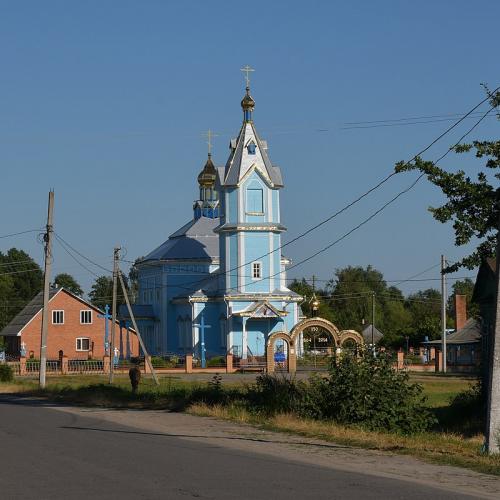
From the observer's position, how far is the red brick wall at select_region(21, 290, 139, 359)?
83438mm

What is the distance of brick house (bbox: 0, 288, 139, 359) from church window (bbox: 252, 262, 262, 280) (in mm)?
13108

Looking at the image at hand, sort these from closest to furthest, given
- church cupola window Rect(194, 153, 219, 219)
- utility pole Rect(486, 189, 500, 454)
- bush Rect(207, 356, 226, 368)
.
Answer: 1. utility pole Rect(486, 189, 500, 454)
2. bush Rect(207, 356, 226, 368)
3. church cupola window Rect(194, 153, 219, 219)

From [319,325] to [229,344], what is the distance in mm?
13457

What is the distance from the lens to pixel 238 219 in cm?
7500

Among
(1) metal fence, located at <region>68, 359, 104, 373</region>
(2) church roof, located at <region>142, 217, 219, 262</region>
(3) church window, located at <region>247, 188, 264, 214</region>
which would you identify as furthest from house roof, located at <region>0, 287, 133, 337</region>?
(1) metal fence, located at <region>68, 359, 104, 373</region>

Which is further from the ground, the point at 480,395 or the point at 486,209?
the point at 486,209

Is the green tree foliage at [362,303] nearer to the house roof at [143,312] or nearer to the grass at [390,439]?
the house roof at [143,312]

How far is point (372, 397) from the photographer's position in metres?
23.9

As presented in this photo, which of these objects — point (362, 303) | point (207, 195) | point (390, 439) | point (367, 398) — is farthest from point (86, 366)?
point (362, 303)

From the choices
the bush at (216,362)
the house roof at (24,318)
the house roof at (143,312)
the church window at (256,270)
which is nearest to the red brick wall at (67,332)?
the house roof at (24,318)

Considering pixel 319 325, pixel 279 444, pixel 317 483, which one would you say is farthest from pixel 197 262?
pixel 317 483

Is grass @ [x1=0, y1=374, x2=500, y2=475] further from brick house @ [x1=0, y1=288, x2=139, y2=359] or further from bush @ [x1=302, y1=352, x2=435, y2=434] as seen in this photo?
brick house @ [x1=0, y1=288, x2=139, y2=359]

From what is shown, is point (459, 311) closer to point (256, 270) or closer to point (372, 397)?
point (256, 270)

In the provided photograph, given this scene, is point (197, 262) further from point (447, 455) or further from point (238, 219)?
point (447, 455)
